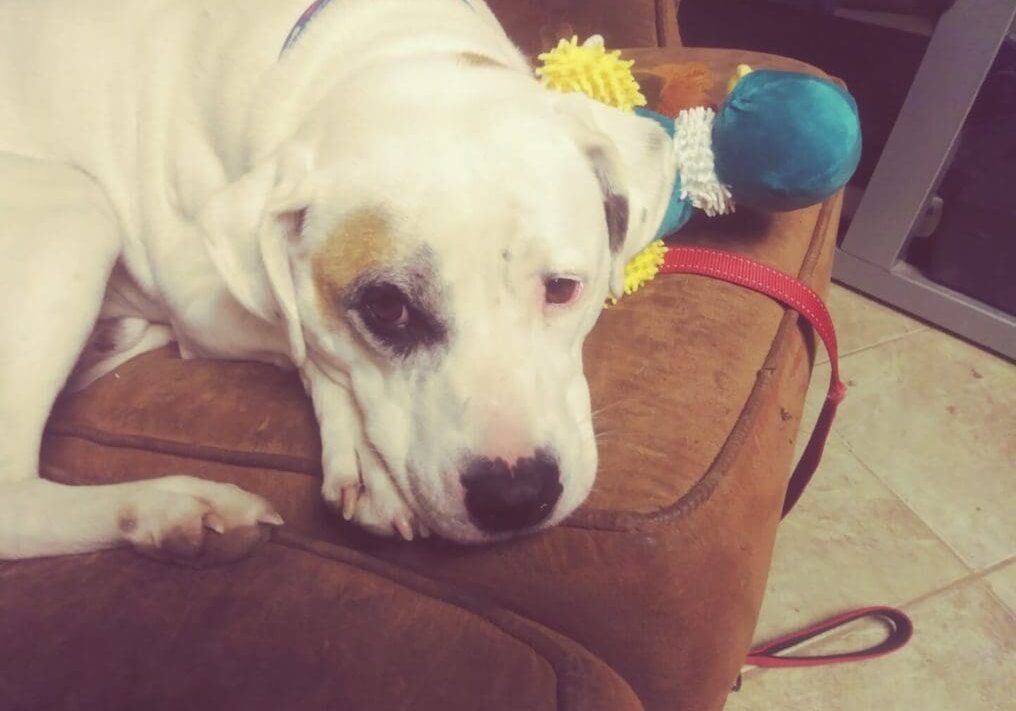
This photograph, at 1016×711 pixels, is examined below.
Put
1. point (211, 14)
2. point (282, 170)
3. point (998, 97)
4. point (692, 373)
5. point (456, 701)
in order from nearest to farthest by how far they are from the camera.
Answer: point (456, 701) < point (282, 170) < point (692, 373) < point (211, 14) < point (998, 97)

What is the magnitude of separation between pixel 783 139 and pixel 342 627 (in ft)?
2.49

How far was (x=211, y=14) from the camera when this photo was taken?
1.23 meters

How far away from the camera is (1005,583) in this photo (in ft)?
5.32

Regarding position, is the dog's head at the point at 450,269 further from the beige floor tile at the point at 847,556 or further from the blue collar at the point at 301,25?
the beige floor tile at the point at 847,556

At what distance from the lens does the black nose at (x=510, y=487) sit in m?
0.82

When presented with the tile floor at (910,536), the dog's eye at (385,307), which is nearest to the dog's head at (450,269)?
the dog's eye at (385,307)

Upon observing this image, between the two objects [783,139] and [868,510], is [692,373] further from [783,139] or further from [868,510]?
[868,510]

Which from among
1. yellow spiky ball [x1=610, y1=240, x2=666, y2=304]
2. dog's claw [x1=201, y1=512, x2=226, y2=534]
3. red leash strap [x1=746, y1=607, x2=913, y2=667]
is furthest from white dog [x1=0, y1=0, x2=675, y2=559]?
red leash strap [x1=746, y1=607, x2=913, y2=667]

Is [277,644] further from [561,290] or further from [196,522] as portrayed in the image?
[561,290]

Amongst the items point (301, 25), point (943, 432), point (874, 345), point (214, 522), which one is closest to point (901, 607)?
point (943, 432)

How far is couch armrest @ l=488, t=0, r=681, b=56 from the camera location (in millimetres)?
1693

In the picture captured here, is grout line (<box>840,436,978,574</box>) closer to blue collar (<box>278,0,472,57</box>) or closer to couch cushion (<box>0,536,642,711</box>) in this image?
couch cushion (<box>0,536,642,711</box>)

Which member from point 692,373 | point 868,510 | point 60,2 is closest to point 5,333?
point 60,2

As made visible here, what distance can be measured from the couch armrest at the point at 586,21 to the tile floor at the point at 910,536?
2.78ft
